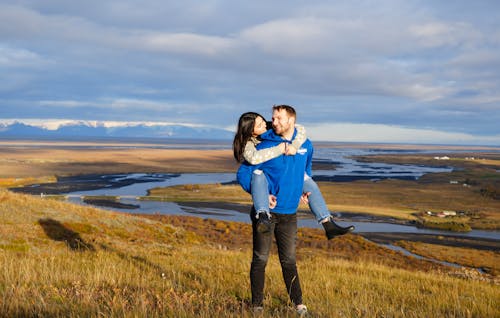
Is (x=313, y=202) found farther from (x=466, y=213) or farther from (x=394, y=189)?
(x=394, y=189)

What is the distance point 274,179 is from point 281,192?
0.17 metres

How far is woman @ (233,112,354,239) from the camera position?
4.90 m

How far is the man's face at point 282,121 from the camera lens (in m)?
5.01

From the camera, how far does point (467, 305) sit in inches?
245

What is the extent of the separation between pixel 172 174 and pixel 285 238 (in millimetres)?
81605

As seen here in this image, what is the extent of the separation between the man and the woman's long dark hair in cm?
18

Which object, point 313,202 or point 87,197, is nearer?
point 313,202

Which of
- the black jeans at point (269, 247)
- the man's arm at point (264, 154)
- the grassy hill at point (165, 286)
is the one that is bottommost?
the grassy hill at point (165, 286)

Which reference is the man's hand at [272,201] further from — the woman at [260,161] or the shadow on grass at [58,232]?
the shadow on grass at [58,232]

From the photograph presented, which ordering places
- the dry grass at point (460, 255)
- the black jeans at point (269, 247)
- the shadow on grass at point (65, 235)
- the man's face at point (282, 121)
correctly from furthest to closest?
the dry grass at point (460, 255) → the shadow on grass at point (65, 235) → the black jeans at point (269, 247) → the man's face at point (282, 121)

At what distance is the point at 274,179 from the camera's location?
5.10m

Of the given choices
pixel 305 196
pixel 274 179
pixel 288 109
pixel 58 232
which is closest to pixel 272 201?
pixel 274 179

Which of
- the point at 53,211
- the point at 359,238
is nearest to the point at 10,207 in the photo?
the point at 53,211

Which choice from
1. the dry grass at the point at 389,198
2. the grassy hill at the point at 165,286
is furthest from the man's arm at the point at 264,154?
the dry grass at the point at 389,198
